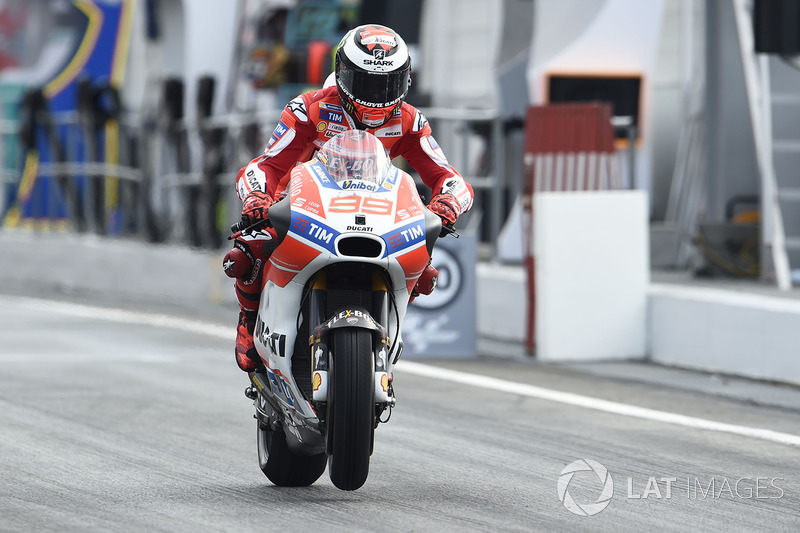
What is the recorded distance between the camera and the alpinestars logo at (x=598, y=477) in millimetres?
6609

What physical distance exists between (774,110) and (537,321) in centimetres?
355

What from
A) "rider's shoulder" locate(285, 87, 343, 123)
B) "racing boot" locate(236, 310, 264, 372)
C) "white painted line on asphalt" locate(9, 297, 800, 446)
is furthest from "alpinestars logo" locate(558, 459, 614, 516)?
"rider's shoulder" locate(285, 87, 343, 123)

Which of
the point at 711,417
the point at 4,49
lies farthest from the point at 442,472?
the point at 4,49

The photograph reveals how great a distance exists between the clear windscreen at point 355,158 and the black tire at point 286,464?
1320 mm

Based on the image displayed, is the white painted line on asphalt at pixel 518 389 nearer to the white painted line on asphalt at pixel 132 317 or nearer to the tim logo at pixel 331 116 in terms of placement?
the white painted line on asphalt at pixel 132 317

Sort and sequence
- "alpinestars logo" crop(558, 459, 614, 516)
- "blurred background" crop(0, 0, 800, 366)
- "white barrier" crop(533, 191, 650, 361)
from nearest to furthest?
"alpinestars logo" crop(558, 459, 614, 516) → "white barrier" crop(533, 191, 650, 361) → "blurred background" crop(0, 0, 800, 366)

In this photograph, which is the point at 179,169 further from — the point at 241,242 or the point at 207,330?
the point at 241,242

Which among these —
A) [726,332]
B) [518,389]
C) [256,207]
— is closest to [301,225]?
[256,207]

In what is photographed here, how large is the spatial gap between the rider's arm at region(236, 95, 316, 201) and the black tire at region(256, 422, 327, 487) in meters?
1.15

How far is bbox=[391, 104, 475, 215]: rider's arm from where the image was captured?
7113 millimetres

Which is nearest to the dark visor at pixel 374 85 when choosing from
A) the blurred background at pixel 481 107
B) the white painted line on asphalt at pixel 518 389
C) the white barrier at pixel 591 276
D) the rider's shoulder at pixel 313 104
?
the rider's shoulder at pixel 313 104

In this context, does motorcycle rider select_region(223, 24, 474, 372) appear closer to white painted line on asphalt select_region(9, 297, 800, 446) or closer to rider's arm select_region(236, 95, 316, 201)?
rider's arm select_region(236, 95, 316, 201)

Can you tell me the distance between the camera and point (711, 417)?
10.1 m

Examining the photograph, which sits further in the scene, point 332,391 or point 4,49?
point 4,49
